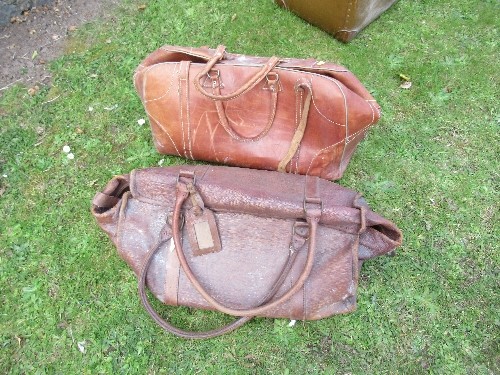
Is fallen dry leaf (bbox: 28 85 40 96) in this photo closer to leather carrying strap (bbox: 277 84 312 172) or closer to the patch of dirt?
the patch of dirt

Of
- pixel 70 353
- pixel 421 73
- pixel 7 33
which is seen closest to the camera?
pixel 70 353

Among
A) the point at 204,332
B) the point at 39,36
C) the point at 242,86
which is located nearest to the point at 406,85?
the point at 242,86

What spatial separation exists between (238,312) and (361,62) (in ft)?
6.43

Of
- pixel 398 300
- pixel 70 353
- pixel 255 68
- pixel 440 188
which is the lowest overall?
pixel 70 353

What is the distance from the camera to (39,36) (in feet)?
11.1

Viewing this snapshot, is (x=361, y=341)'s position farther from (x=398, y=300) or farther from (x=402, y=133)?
(x=402, y=133)

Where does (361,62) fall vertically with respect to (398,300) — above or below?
above

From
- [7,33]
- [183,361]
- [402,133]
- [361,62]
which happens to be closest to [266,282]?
[183,361]

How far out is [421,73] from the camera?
124 inches

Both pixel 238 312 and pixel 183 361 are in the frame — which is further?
pixel 183 361

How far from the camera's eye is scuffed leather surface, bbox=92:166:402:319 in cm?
214

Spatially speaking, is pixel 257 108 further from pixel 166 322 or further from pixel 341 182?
pixel 166 322

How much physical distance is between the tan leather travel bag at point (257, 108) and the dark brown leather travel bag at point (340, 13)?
864mm

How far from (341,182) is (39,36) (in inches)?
92.7
